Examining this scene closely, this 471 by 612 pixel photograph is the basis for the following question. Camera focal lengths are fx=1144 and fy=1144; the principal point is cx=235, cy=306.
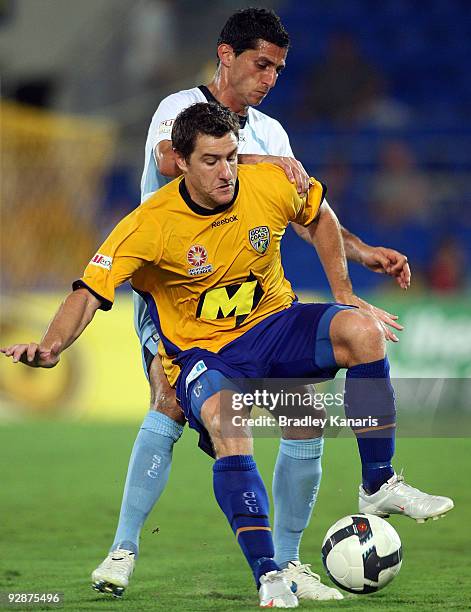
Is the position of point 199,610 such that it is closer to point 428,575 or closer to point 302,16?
point 428,575

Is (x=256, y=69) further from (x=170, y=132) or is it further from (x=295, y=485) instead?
(x=295, y=485)

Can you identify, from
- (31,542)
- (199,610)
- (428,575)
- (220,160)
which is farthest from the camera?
(31,542)

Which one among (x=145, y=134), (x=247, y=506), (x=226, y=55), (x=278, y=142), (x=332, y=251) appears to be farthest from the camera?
(x=145, y=134)

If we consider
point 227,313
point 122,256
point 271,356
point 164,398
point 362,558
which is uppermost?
point 122,256

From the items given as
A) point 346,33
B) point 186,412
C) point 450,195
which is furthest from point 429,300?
point 186,412

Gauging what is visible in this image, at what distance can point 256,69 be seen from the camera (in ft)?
17.0

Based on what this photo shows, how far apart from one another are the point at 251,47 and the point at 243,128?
1.35 feet

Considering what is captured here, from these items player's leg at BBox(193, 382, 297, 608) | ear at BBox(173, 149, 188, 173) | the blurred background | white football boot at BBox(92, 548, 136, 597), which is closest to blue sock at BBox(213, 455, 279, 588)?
player's leg at BBox(193, 382, 297, 608)

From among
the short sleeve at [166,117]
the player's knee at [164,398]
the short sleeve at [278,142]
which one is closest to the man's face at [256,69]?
the short sleeve at [166,117]

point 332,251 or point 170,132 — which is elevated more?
point 170,132

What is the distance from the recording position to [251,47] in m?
5.18

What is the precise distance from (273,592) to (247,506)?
0.33 metres

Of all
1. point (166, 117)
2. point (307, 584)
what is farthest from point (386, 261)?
point (307, 584)

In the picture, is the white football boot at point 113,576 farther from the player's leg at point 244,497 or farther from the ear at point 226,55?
the ear at point 226,55
